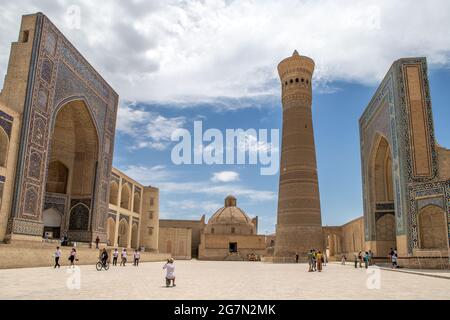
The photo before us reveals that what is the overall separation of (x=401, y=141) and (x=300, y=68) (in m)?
13.9

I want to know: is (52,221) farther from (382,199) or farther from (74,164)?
(382,199)

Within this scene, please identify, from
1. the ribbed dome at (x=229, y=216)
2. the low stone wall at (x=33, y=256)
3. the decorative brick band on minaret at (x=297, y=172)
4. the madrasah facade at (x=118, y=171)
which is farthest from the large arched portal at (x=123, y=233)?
the ribbed dome at (x=229, y=216)

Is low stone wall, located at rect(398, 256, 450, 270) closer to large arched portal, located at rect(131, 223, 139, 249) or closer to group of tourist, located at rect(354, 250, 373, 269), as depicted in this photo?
group of tourist, located at rect(354, 250, 373, 269)

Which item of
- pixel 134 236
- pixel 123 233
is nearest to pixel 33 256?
pixel 123 233

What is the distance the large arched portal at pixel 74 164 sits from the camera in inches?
850

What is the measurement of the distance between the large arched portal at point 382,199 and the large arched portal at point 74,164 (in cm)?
1491

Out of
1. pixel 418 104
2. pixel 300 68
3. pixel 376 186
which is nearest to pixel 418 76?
pixel 418 104

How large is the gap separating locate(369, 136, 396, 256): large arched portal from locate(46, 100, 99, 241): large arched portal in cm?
1491

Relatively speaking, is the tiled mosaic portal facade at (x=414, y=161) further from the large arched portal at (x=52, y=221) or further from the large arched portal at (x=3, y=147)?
the large arched portal at (x=52, y=221)

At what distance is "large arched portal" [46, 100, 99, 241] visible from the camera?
21.6 m

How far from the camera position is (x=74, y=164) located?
73.7ft
